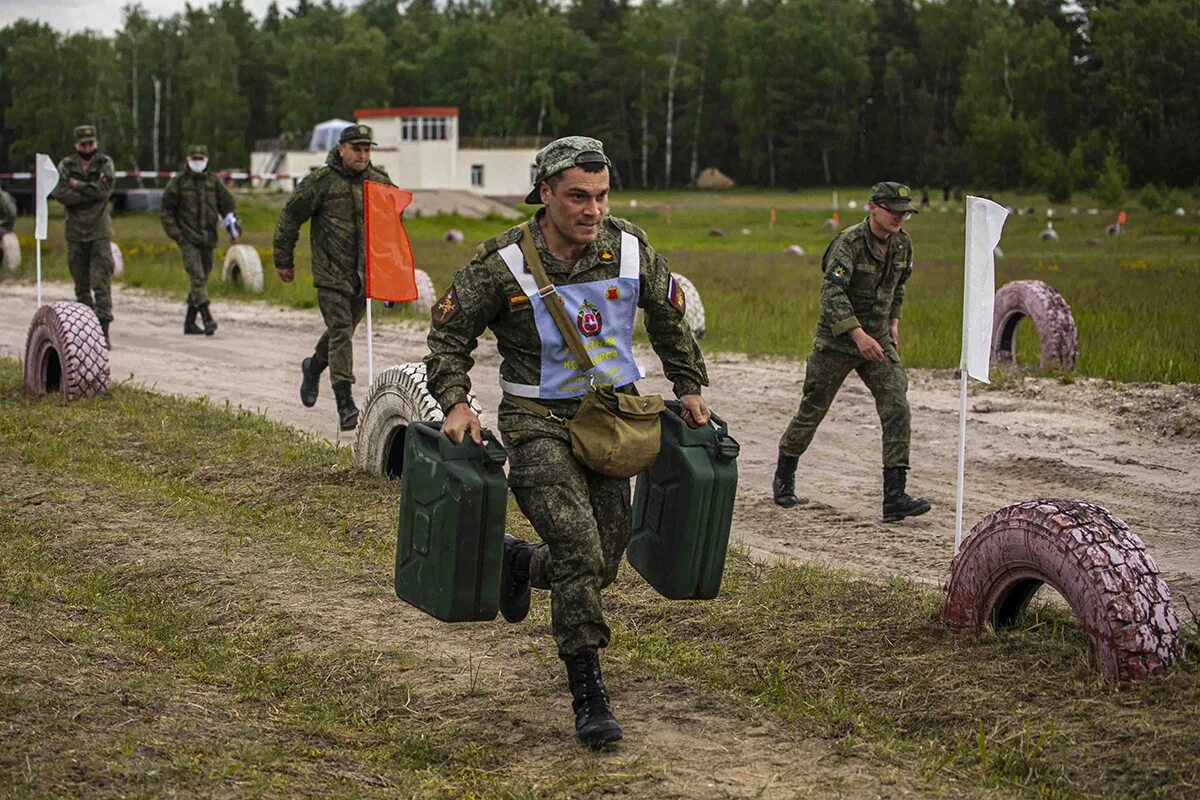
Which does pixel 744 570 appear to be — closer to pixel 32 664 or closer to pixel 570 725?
pixel 570 725

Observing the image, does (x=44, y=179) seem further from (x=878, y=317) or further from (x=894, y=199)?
(x=894, y=199)

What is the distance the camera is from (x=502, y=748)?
5250mm

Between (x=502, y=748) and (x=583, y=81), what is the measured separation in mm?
91157

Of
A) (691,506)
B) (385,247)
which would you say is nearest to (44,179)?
(385,247)

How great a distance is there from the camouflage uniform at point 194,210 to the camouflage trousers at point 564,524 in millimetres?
12753

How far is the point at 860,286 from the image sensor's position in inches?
349

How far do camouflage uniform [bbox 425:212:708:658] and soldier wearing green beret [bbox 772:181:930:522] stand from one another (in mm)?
3435

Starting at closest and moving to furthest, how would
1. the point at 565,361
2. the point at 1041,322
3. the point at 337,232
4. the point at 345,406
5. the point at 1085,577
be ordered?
the point at 565,361
the point at 1085,577
the point at 337,232
the point at 345,406
the point at 1041,322

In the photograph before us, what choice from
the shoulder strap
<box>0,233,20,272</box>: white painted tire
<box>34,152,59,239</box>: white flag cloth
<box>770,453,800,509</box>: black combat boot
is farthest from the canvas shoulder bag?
<box>0,233,20,272</box>: white painted tire

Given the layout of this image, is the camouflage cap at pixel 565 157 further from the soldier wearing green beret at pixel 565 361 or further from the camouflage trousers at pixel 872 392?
the camouflage trousers at pixel 872 392

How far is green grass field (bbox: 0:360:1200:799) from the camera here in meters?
4.90

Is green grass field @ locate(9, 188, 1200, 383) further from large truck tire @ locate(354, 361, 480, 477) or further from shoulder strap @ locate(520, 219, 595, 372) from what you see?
shoulder strap @ locate(520, 219, 595, 372)

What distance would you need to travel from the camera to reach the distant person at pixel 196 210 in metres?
17.2

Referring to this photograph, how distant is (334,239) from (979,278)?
5296 millimetres
